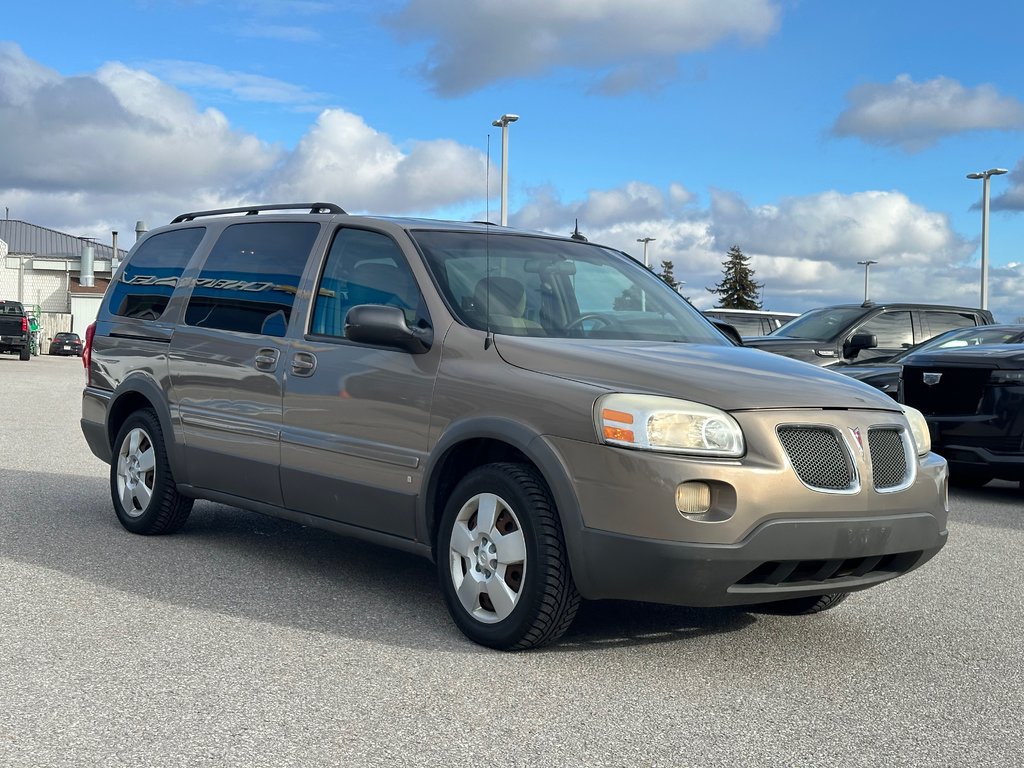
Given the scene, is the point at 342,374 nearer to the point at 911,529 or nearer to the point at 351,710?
the point at 351,710

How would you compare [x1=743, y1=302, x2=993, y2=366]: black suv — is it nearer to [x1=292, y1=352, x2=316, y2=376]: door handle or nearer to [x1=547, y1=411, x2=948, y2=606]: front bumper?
[x1=292, y1=352, x2=316, y2=376]: door handle

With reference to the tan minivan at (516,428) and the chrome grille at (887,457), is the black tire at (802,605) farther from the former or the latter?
the chrome grille at (887,457)

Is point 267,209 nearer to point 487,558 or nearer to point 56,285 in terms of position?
point 487,558

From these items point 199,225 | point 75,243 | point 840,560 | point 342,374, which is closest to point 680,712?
point 840,560

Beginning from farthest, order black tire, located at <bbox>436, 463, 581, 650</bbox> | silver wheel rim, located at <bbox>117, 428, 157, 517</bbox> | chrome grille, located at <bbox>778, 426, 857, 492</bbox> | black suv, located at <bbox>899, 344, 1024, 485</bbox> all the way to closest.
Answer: black suv, located at <bbox>899, 344, 1024, 485</bbox> < silver wheel rim, located at <bbox>117, 428, 157, 517</bbox> < black tire, located at <bbox>436, 463, 581, 650</bbox> < chrome grille, located at <bbox>778, 426, 857, 492</bbox>

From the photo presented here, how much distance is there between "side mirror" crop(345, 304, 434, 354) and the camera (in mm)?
5258

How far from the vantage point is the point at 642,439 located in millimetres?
4500

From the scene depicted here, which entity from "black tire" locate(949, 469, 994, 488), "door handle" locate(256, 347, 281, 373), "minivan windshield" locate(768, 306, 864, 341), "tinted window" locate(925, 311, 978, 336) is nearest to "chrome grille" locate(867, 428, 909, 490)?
"door handle" locate(256, 347, 281, 373)

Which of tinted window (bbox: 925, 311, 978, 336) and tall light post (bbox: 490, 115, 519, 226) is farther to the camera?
tall light post (bbox: 490, 115, 519, 226)

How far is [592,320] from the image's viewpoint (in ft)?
18.7

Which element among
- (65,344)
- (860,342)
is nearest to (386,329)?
(860,342)

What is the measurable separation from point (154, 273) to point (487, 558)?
3.58 metres

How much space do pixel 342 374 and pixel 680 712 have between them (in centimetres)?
233

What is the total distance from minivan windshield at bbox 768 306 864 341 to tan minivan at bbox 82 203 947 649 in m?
8.60
